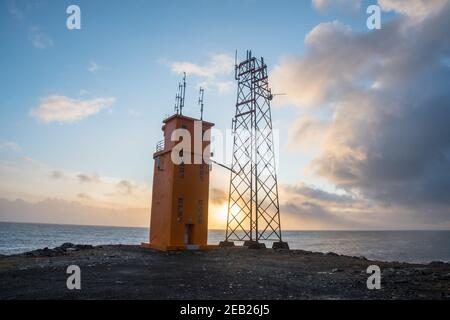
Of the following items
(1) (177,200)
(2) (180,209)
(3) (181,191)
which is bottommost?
(2) (180,209)

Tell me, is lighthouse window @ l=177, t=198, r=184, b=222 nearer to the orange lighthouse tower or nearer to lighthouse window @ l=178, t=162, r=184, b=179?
the orange lighthouse tower

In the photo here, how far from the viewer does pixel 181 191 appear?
2764 centimetres

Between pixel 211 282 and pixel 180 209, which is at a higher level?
pixel 180 209

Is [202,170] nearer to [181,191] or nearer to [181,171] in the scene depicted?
[181,171]

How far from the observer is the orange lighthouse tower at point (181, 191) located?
27156 mm

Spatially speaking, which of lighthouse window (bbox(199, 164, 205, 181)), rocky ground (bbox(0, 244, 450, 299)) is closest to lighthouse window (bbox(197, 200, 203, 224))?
lighthouse window (bbox(199, 164, 205, 181))

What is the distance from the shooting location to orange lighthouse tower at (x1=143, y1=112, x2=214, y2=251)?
27156mm

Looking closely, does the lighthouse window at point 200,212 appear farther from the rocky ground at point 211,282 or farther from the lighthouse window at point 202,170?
the rocky ground at point 211,282

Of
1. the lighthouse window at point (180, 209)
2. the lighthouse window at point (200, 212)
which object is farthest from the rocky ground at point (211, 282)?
the lighthouse window at point (200, 212)

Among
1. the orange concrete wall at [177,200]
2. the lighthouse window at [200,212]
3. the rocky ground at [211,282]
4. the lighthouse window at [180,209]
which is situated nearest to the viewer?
the rocky ground at [211,282]

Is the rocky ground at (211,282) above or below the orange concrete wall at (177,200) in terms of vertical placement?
below

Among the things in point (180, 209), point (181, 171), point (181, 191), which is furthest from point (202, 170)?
point (180, 209)

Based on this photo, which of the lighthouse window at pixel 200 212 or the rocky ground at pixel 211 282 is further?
the lighthouse window at pixel 200 212
